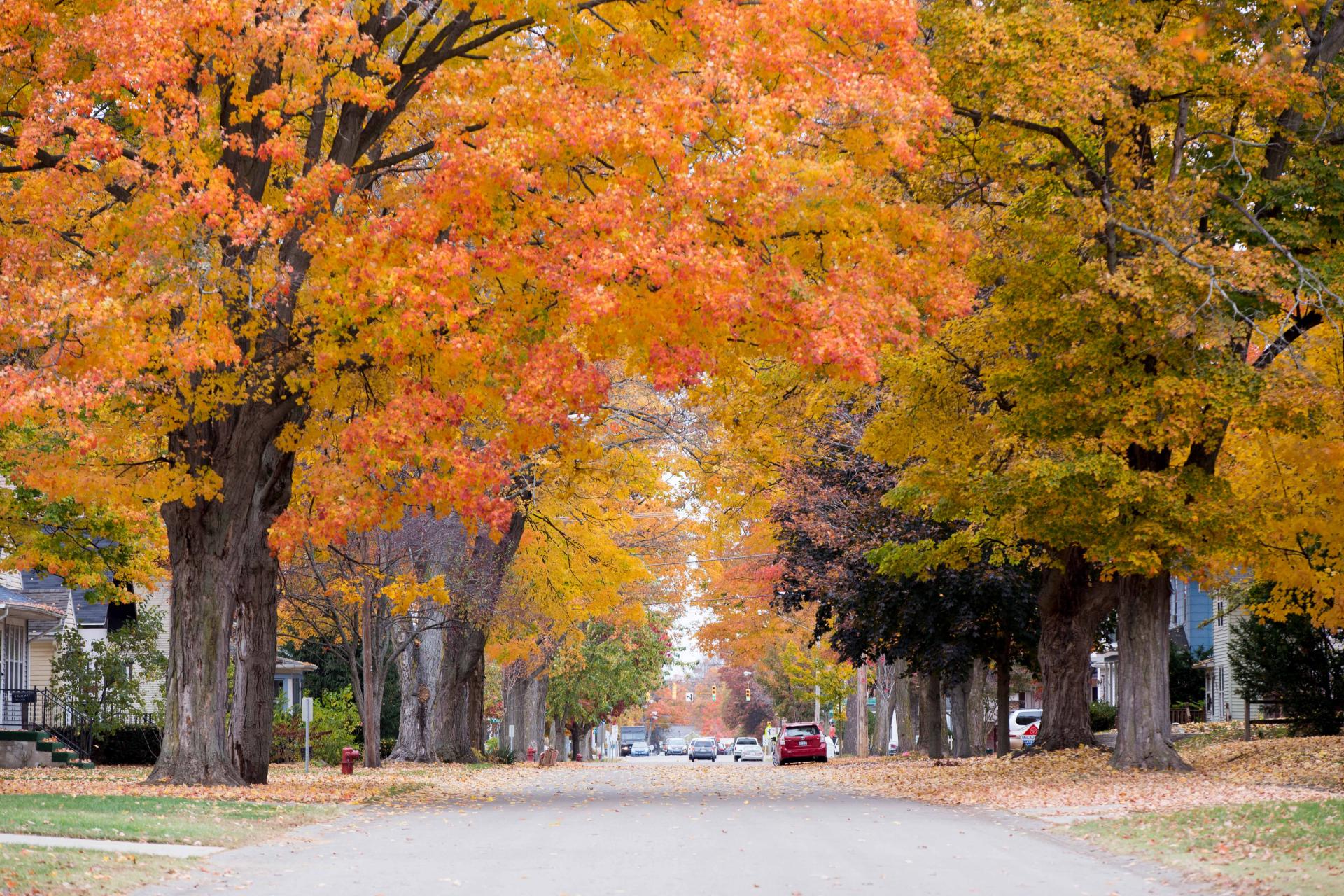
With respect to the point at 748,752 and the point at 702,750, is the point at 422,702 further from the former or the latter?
the point at 702,750

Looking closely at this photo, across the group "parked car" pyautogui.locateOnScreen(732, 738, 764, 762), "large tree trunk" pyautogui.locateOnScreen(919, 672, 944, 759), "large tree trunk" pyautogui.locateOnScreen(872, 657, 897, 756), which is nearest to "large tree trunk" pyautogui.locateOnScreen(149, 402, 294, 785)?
"large tree trunk" pyautogui.locateOnScreen(919, 672, 944, 759)

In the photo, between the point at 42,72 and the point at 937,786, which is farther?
the point at 937,786

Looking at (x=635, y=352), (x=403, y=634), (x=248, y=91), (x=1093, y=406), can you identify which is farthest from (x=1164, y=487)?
(x=403, y=634)

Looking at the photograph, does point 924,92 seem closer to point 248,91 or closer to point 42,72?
point 248,91

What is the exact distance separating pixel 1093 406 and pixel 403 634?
2617cm

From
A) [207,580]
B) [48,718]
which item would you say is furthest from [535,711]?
[207,580]

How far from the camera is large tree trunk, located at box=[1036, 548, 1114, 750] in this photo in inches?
1225

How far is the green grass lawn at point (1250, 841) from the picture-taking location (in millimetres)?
12117

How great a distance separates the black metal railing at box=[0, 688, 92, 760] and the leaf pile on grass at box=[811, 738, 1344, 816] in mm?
19632

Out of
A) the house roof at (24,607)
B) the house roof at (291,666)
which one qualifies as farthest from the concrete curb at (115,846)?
the house roof at (291,666)

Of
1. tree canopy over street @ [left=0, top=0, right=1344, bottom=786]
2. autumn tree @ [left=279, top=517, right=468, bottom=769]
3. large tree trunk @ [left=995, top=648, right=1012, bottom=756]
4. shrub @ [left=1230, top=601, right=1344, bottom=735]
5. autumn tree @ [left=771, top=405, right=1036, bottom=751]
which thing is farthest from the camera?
large tree trunk @ [left=995, top=648, right=1012, bottom=756]

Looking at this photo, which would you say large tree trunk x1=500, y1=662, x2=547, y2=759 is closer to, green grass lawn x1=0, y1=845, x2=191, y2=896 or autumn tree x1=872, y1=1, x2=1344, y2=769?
autumn tree x1=872, y1=1, x2=1344, y2=769

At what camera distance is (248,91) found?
2077 centimetres

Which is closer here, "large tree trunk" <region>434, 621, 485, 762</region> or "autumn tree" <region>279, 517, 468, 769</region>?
"autumn tree" <region>279, 517, 468, 769</region>
